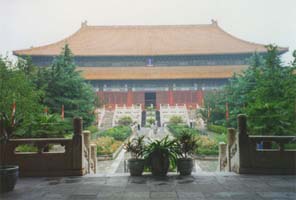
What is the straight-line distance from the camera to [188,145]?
6430 mm

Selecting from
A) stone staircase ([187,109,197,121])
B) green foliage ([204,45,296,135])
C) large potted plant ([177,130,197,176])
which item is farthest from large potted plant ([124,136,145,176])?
stone staircase ([187,109,197,121])

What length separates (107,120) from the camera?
26.3m

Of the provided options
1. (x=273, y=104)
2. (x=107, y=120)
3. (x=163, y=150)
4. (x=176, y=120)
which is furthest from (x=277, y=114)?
(x=107, y=120)

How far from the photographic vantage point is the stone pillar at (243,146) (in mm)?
6289

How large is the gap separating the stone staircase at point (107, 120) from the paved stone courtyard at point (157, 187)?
1938cm

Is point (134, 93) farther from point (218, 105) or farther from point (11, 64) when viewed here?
point (11, 64)

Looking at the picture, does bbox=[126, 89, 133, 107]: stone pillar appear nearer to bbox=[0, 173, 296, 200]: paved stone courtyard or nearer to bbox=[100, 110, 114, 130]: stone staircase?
bbox=[100, 110, 114, 130]: stone staircase

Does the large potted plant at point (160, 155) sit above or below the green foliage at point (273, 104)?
below

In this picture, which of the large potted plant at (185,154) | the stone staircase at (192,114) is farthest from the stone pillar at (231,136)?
the stone staircase at (192,114)

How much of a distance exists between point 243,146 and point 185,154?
3.66 feet

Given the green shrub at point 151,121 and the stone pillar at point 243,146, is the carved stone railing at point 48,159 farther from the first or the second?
the green shrub at point 151,121

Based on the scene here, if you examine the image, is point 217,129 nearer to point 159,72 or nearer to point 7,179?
point 159,72

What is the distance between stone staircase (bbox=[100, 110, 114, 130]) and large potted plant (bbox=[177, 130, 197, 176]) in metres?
18.9

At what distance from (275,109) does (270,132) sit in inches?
24.7
